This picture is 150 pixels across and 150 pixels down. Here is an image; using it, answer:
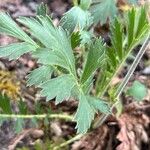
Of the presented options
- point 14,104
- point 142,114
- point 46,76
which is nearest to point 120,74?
point 142,114

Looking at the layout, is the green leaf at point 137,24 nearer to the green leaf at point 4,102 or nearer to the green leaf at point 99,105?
the green leaf at point 99,105

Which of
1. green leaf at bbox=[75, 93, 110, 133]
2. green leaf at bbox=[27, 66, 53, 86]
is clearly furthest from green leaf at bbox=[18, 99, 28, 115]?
green leaf at bbox=[75, 93, 110, 133]

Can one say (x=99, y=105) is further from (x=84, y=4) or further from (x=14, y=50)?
(x=84, y=4)

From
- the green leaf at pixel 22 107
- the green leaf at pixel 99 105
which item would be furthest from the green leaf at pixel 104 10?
the green leaf at pixel 99 105


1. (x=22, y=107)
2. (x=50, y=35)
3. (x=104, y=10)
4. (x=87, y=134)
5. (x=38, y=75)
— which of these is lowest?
(x=87, y=134)

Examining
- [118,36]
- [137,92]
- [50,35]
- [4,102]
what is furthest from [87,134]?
[50,35]
